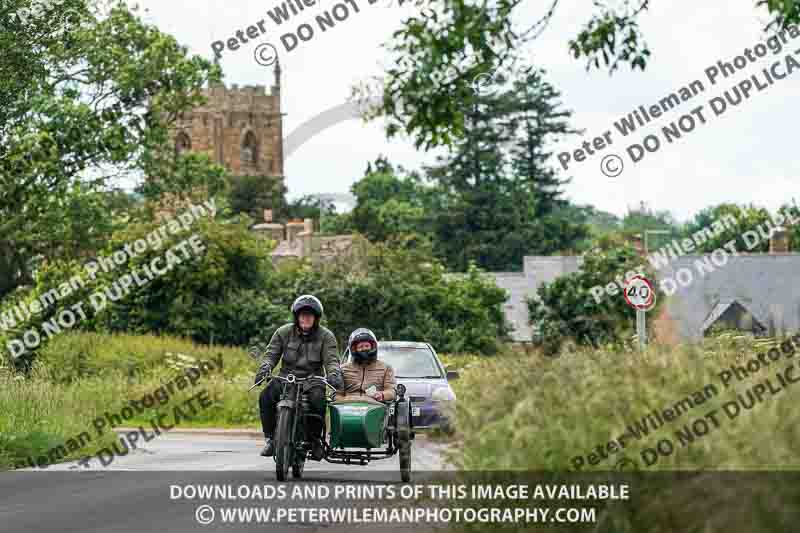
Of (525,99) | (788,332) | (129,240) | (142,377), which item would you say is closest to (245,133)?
(525,99)

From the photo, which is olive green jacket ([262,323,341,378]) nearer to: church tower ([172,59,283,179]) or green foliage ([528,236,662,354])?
green foliage ([528,236,662,354])

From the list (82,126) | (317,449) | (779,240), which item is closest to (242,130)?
(779,240)

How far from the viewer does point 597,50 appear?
12.8 meters

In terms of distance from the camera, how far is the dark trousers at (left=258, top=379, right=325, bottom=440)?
1524 centimetres

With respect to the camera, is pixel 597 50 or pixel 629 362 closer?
pixel 629 362

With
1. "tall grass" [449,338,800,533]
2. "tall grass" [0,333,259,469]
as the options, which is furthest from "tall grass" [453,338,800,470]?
"tall grass" [0,333,259,469]

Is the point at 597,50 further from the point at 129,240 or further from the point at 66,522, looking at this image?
the point at 129,240

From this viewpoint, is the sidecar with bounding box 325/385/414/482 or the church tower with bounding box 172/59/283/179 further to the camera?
the church tower with bounding box 172/59/283/179

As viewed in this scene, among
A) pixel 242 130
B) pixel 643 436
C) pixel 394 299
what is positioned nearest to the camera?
pixel 643 436

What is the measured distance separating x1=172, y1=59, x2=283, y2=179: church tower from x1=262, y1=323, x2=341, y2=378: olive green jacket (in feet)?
490

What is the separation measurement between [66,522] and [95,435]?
31.9ft

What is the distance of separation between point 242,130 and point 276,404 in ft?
510

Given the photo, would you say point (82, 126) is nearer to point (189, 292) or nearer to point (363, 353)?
point (189, 292)

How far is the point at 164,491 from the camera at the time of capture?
1577 centimetres
